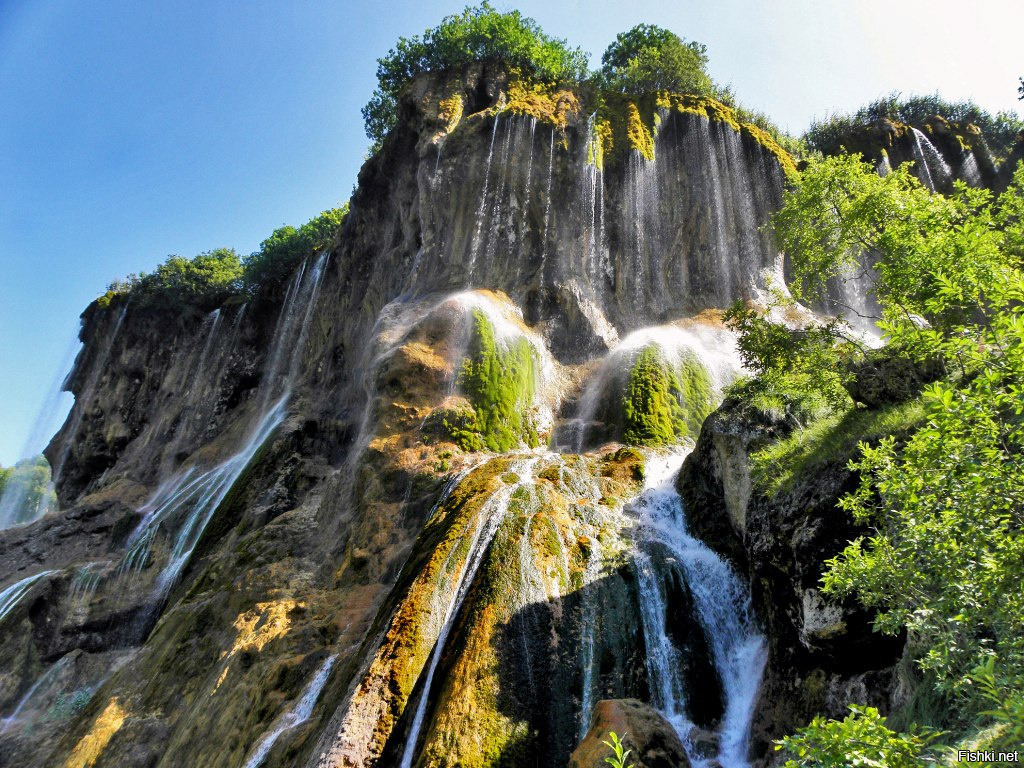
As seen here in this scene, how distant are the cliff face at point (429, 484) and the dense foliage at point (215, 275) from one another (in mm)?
1054

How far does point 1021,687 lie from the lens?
11.8 ft

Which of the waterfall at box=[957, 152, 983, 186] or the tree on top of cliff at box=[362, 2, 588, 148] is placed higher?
the tree on top of cliff at box=[362, 2, 588, 148]

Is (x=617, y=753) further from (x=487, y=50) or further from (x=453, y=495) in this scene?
(x=487, y=50)

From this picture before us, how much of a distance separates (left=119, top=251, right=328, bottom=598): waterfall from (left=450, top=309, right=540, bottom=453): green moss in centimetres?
885

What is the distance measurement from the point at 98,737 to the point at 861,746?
44.9 ft

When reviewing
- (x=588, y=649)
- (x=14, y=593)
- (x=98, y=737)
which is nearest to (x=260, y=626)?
(x=98, y=737)

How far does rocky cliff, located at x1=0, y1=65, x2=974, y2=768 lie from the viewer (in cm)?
845

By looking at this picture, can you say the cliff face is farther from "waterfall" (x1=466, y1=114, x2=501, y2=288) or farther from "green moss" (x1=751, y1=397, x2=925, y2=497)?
"green moss" (x1=751, y1=397, x2=925, y2=497)

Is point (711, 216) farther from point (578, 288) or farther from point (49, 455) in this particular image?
point (49, 455)

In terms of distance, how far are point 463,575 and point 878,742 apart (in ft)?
22.2

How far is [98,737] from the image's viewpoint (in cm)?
1174

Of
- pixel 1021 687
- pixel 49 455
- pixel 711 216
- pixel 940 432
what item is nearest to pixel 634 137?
pixel 711 216

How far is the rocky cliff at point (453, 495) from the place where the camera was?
27.7ft

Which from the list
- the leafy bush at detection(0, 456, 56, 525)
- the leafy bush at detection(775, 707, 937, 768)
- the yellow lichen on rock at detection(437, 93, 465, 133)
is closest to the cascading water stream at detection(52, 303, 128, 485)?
the yellow lichen on rock at detection(437, 93, 465, 133)
